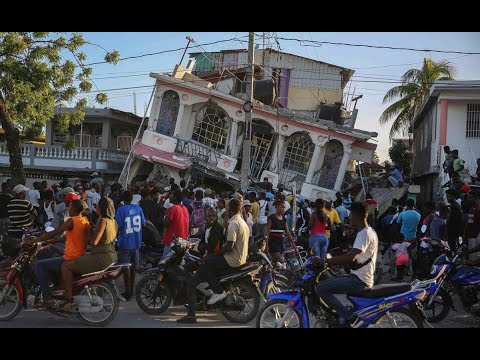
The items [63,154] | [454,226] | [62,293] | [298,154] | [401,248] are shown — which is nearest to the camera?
[62,293]

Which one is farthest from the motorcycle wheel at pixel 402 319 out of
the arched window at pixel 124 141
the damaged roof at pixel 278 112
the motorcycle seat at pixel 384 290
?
the arched window at pixel 124 141

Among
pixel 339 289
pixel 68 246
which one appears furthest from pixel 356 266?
pixel 68 246

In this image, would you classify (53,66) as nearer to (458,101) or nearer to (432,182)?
(458,101)

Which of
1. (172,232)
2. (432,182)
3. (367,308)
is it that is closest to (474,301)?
(367,308)

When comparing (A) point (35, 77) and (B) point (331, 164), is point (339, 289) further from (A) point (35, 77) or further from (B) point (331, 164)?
(B) point (331, 164)

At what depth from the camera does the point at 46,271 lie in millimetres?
7434

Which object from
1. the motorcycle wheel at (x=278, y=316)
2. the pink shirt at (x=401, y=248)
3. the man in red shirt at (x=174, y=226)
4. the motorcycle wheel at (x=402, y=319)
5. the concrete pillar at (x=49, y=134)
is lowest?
the motorcycle wheel at (x=278, y=316)

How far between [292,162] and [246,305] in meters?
17.6

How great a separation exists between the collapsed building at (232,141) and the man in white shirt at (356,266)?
16.5 meters

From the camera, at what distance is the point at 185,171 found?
2316 cm

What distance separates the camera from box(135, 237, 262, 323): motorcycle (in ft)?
25.8

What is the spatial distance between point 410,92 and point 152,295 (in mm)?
25123

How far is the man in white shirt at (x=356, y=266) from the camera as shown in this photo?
6137 millimetres

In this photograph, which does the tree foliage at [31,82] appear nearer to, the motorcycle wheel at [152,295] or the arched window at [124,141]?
the motorcycle wheel at [152,295]
